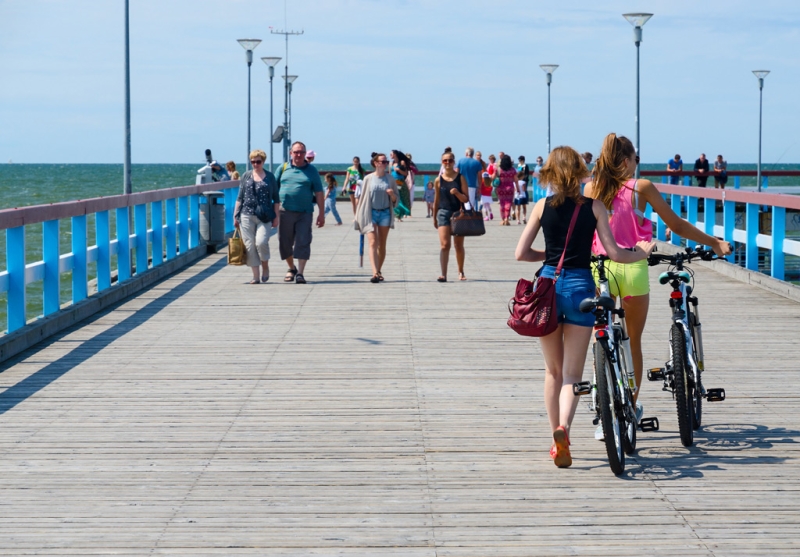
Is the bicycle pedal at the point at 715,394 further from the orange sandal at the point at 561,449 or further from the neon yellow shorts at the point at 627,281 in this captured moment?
the orange sandal at the point at 561,449

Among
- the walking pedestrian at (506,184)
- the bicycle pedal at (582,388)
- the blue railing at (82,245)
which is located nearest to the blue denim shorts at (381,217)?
the blue railing at (82,245)

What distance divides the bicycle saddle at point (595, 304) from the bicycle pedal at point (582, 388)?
35 cm

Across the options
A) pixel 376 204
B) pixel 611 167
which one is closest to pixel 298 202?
pixel 376 204

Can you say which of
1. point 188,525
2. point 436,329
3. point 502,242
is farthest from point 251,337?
point 502,242

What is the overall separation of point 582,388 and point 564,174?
3.33 feet

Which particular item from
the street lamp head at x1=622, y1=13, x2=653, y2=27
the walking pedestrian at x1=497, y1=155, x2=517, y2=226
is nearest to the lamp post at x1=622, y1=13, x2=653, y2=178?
the street lamp head at x1=622, y1=13, x2=653, y2=27

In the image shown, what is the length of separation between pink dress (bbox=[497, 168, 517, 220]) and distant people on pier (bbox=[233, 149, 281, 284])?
1476cm

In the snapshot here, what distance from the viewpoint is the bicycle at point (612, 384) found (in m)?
5.66

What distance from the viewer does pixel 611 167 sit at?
636 cm

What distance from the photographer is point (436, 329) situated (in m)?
11.1

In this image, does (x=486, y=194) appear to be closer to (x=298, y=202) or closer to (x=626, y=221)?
(x=298, y=202)

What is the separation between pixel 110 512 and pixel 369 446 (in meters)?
1.61

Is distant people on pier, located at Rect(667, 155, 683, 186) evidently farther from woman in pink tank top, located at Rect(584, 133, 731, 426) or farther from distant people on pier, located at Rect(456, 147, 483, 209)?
woman in pink tank top, located at Rect(584, 133, 731, 426)

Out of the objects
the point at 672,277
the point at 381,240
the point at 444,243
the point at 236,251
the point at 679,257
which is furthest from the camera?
the point at 381,240
